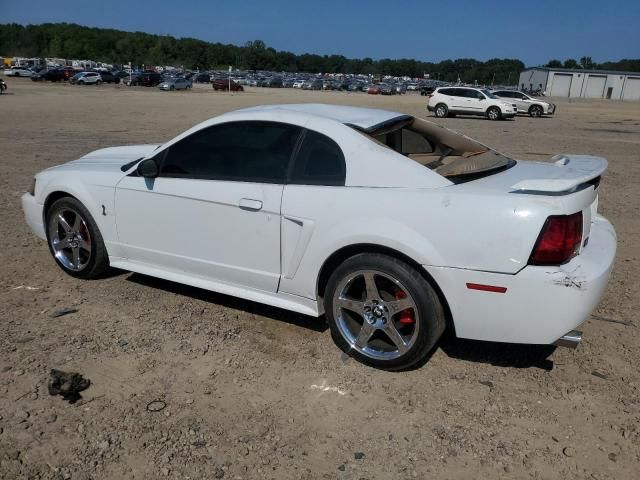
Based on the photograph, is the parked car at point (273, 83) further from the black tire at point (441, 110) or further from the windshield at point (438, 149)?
the windshield at point (438, 149)

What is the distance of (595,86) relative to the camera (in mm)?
98625

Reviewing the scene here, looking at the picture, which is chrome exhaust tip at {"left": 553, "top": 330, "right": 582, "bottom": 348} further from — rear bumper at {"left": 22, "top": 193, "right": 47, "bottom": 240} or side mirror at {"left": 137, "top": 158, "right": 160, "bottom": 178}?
rear bumper at {"left": 22, "top": 193, "right": 47, "bottom": 240}

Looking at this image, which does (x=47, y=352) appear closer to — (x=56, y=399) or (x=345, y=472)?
(x=56, y=399)

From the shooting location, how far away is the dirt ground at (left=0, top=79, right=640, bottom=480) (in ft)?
9.23

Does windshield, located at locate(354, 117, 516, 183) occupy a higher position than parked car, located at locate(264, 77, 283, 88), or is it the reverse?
parked car, located at locate(264, 77, 283, 88)

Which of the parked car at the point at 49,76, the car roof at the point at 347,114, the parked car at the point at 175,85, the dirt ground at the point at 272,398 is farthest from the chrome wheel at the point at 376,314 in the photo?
the parked car at the point at 49,76

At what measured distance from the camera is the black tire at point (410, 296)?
3.36 meters

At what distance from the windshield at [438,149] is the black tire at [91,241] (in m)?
2.43

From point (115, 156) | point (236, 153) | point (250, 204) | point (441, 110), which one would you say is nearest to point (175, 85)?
point (441, 110)

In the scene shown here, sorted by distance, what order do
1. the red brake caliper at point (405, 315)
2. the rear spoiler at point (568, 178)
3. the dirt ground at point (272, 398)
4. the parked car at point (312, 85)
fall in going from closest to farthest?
1. the dirt ground at point (272, 398)
2. the rear spoiler at point (568, 178)
3. the red brake caliper at point (405, 315)
4. the parked car at point (312, 85)

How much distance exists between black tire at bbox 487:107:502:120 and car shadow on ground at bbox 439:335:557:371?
90.1 feet

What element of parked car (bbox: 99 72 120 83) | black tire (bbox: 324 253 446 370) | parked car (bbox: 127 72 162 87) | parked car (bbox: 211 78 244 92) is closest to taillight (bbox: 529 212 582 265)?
black tire (bbox: 324 253 446 370)

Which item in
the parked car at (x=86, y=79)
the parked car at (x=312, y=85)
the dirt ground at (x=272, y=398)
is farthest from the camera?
the parked car at (x=312, y=85)

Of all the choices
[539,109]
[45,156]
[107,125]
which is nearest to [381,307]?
[45,156]
